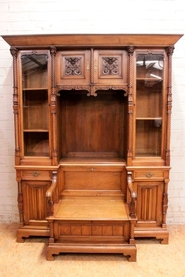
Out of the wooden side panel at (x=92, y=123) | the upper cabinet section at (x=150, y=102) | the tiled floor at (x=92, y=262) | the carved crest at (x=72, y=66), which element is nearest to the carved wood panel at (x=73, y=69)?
the carved crest at (x=72, y=66)

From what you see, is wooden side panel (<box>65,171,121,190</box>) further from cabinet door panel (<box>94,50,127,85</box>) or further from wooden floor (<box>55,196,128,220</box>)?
cabinet door panel (<box>94,50,127,85</box>)

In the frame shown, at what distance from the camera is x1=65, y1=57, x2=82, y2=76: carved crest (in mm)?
2217

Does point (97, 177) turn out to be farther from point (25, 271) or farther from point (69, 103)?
point (25, 271)

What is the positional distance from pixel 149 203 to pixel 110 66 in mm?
1524

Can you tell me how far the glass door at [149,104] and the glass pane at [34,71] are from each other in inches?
38.7

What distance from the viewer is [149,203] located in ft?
7.78

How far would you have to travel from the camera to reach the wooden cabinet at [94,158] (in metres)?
2.12

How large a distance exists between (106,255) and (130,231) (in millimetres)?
365

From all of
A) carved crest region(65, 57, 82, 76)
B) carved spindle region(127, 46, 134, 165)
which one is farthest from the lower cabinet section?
carved crest region(65, 57, 82, 76)

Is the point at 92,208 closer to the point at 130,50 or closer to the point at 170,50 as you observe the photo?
the point at 130,50
